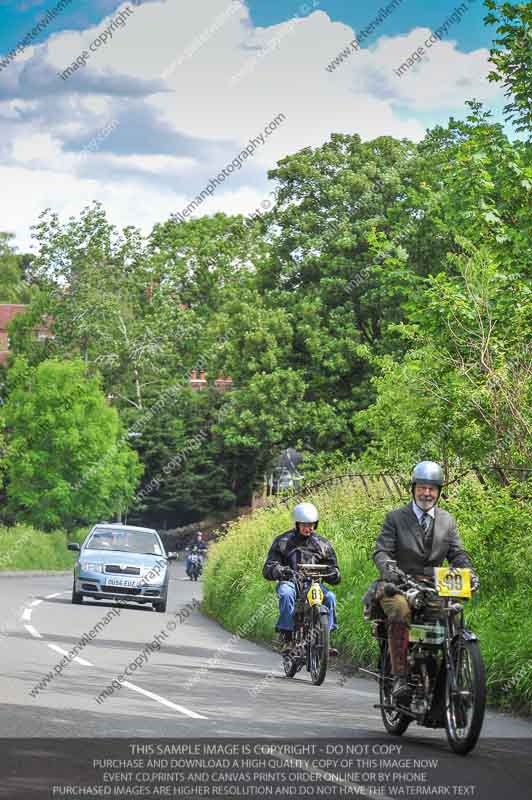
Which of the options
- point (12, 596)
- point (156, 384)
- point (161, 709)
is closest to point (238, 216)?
point (156, 384)

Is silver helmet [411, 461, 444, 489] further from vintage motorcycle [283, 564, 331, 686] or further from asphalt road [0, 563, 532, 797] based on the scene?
vintage motorcycle [283, 564, 331, 686]

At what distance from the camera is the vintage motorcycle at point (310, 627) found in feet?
51.1

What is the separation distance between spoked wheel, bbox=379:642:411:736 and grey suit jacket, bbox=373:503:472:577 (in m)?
0.83

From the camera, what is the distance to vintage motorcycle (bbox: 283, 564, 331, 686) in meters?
15.6

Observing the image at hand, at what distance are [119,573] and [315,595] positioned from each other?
1321cm

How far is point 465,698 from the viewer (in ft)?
32.2

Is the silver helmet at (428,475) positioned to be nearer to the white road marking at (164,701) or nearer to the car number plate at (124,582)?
the white road marking at (164,701)

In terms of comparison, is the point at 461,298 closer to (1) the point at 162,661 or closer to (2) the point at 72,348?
(1) the point at 162,661

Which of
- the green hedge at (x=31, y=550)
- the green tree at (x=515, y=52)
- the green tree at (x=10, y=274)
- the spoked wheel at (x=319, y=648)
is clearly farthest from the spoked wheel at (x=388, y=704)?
the green tree at (x=10, y=274)

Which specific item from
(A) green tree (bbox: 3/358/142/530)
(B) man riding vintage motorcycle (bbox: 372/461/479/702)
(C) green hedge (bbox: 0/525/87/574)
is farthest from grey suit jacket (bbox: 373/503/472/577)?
(A) green tree (bbox: 3/358/142/530)

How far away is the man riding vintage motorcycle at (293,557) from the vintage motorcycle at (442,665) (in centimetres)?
505

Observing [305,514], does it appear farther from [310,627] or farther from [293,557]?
[310,627]

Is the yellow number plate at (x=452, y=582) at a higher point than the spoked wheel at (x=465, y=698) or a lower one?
higher

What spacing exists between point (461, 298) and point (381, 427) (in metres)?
3.85
